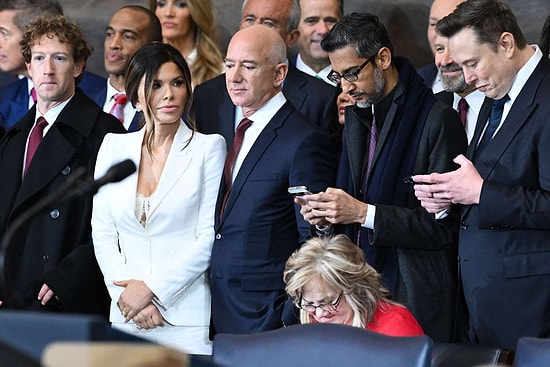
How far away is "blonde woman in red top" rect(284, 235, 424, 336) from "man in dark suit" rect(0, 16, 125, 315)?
1.32 m

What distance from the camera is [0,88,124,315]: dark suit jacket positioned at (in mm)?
4859

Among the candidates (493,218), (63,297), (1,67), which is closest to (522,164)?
(493,218)

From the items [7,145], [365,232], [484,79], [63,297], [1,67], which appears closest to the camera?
[484,79]

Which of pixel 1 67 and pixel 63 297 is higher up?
pixel 1 67

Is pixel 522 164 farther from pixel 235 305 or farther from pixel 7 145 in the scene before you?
pixel 7 145

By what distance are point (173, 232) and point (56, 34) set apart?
1105 mm

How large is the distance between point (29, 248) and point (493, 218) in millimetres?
1960

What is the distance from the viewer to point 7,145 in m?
5.14

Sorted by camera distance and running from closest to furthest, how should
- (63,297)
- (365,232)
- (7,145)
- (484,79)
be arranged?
(484,79) < (365,232) < (63,297) < (7,145)

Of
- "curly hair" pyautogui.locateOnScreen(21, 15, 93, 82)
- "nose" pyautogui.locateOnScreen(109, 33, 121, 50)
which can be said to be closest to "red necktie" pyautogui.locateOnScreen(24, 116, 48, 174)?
"curly hair" pyautogui.locateOnScreen(21, 15, 93, 82)

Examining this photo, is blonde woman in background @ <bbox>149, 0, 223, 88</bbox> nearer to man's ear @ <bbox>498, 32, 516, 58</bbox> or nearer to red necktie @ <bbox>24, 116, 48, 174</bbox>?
A: red necktie @ <bbox>24, 116, 48, 174</bbox>

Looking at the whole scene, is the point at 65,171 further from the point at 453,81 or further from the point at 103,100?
the point at 453,81

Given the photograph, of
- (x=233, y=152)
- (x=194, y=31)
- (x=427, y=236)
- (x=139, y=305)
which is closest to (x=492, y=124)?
(x=427, y=236)

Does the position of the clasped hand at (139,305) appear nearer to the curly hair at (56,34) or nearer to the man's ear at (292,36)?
the curly hair at (56,34)
